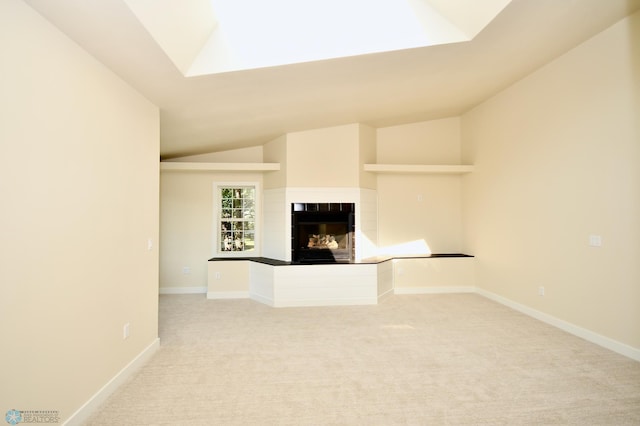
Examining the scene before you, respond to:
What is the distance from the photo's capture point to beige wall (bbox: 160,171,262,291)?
557cm

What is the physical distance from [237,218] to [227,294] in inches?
52.6

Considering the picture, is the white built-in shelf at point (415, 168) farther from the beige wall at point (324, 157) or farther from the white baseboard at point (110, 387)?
the white baseboard at point (110, 387)

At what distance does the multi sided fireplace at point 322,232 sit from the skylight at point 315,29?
8.98ft

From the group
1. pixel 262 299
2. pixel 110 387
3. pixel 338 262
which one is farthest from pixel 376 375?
pixel 262 299

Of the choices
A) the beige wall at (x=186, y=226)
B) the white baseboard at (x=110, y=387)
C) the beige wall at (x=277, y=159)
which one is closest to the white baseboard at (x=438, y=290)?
the beige wall at (x=277, y=159)

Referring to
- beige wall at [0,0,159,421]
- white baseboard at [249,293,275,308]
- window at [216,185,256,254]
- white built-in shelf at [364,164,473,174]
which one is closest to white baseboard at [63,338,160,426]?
beige wall at [0,0,159,421]

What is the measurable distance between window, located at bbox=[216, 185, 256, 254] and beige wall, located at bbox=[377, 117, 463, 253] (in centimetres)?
229

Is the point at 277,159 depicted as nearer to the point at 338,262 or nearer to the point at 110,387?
the point at 338,262

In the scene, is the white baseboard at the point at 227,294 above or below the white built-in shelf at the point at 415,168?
below

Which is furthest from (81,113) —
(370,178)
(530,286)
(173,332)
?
(530,286)

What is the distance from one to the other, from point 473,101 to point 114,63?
4783 mm

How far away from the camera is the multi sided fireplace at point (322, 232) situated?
5129mm

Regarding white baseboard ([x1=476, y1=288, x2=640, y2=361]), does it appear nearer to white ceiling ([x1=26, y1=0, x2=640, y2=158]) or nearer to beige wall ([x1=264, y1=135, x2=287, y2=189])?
white ceiling ([x1=26, y1=0, x2=640, y2=158])

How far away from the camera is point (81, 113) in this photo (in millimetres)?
2105
